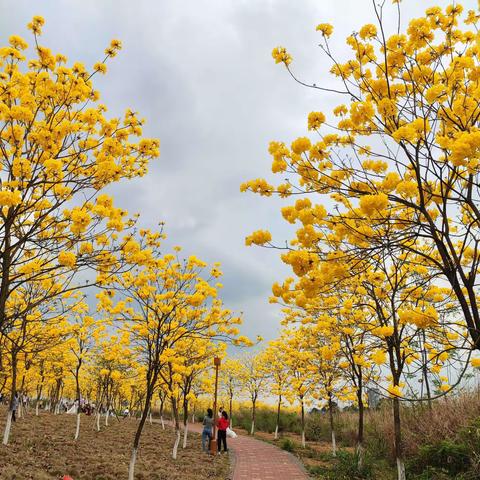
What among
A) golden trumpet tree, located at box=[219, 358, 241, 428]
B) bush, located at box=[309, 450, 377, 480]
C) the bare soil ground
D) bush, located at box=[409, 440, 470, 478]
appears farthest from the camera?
golden trumpet tree, located at box=[219, 358, 241, 428]

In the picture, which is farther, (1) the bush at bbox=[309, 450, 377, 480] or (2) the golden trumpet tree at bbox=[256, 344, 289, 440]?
(2) the golden trumpet tree at bbox=[256, 344, 289, 440]

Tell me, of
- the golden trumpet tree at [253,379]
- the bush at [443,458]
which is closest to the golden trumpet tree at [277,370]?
the golden trumpet tree at [253,379]

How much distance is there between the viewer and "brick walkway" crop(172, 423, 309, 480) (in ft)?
35.3

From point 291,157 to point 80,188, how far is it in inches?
99.2

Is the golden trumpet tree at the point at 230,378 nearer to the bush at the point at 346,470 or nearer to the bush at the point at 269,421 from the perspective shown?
the bush at the point at 269,421

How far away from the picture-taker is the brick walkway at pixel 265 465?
10.8 meters

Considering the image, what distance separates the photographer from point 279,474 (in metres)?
11.1

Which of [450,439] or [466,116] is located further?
[450,439]

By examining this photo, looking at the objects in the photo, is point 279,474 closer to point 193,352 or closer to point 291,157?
point 193,352

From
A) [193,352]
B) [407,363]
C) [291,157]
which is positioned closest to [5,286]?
[291,157]

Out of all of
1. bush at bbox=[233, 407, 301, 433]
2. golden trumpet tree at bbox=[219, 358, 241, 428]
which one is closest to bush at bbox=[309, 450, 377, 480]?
bush at bbox=[233, 407, 301, 433]

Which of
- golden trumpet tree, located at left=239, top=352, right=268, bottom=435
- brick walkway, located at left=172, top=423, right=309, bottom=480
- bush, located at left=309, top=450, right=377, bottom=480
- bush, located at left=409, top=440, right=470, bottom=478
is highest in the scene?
golden trumpet tree, located at left=239, top=352, right=268, bottom=435

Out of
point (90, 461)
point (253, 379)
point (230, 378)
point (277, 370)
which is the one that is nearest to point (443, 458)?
point (90, 461)

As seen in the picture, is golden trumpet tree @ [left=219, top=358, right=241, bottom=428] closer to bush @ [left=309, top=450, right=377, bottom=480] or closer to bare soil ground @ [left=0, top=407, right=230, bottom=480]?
bare soil ground @ [left=0, top=407, right=230, bottom=480]
